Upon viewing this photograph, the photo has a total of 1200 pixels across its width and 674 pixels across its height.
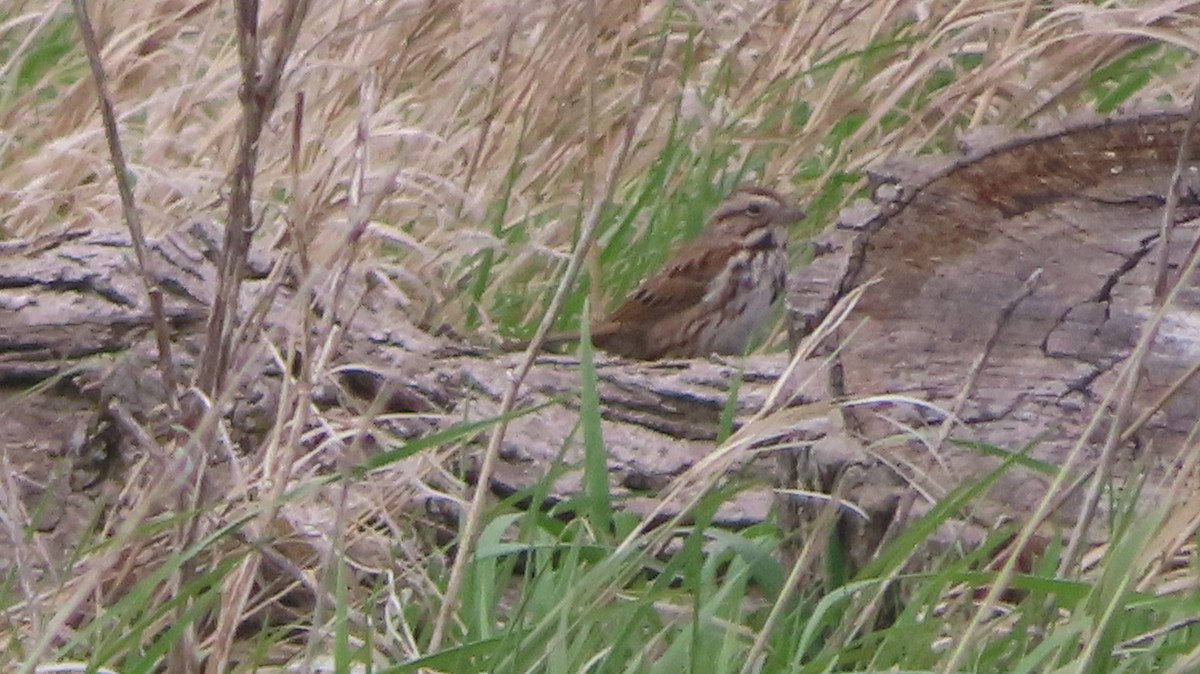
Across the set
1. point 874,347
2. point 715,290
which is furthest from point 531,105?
point 874,347

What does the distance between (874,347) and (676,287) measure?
7.20 ft

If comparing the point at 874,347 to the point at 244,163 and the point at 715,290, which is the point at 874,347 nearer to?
the point at 244,163

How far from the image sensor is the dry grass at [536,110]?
14.6ft

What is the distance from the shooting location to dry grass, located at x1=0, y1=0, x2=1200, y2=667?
4445 millimetres

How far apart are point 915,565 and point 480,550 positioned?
554mm

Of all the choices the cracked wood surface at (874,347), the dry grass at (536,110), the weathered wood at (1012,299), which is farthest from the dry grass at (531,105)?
the weathered wood at (1012,299)

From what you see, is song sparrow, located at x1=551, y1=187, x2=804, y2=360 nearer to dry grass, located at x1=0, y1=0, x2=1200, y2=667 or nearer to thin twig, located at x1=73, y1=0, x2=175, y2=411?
dry grass, located at x1=0, y1=0, x2=1200, y2=667

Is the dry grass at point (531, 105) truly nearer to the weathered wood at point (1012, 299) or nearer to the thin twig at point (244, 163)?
the weathered wood at point (1012, 299)

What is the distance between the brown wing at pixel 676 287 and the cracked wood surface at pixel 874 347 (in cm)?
145

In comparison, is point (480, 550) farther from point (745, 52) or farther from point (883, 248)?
point (745, 52)

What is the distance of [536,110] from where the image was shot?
15.7 ft

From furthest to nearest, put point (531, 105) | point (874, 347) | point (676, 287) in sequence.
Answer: point (676, 287)
point (531, 105)
point (874, 347)

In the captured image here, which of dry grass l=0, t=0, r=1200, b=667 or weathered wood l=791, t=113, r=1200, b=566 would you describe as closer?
weathered wood l=791, t=113, r=1200, b=566

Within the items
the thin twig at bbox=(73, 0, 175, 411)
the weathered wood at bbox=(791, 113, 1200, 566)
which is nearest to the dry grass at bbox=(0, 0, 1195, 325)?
the weathered wood at bbox=(791, 113, 1200, 566)
